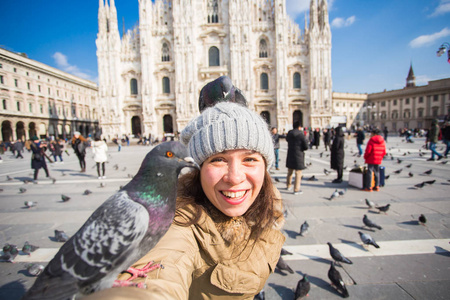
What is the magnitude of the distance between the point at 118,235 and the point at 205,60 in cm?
2830

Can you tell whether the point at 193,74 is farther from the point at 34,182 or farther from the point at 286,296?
the point at 286,296

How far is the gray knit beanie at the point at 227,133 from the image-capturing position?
45.3 inches

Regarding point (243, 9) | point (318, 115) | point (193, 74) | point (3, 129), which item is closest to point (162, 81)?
point (193, 74)

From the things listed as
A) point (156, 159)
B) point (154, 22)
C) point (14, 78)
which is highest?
point (154, 22)

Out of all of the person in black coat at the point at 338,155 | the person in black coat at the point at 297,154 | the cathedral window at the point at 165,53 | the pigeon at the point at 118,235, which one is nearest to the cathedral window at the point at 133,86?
the cathedral window at the point at 165,53

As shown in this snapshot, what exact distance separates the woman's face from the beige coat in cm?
13

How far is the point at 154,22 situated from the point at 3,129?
26838 mm

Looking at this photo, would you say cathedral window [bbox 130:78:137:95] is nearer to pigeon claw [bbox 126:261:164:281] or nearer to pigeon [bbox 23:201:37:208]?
pigeon [bbox 23:201:37:208]

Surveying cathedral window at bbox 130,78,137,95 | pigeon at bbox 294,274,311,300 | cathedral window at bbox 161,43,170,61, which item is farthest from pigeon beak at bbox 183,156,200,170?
cathedral window at bbox 130,78,137,95

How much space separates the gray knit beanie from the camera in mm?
1150

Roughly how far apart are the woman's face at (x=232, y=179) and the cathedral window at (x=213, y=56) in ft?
91.9

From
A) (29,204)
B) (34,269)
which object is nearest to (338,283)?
(34,269)

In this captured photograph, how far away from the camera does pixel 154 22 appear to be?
85.5 ft

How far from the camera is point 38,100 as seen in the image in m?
33.3
